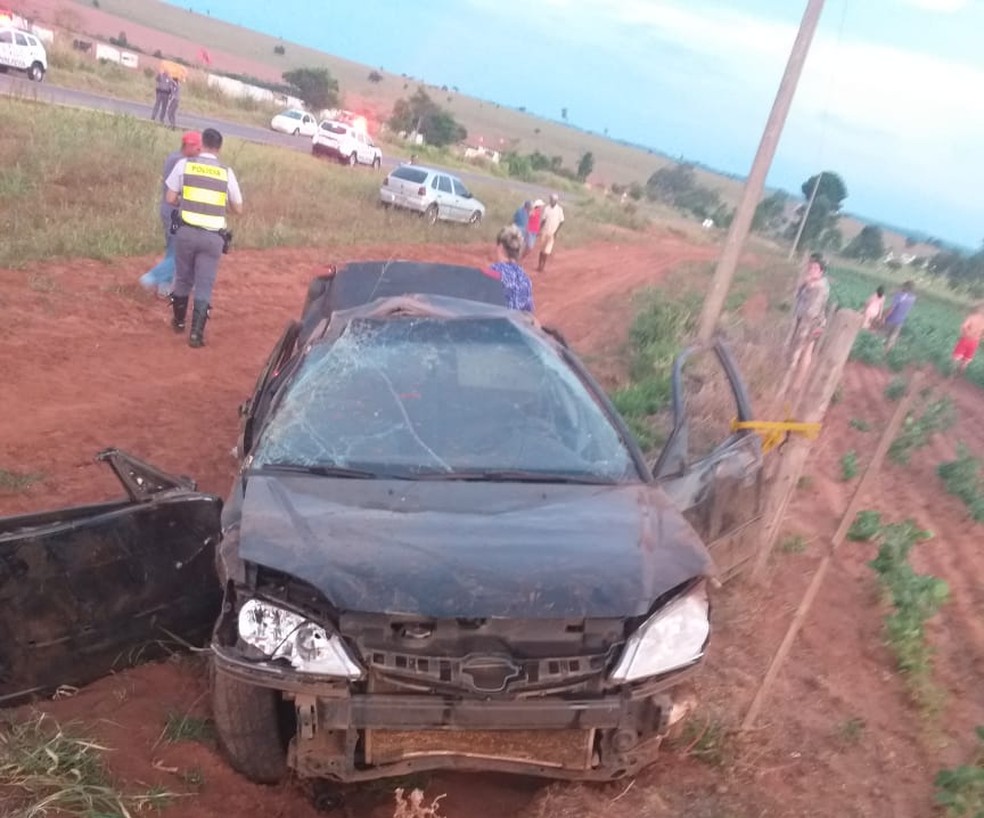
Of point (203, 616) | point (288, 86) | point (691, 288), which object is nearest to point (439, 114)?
point (288, 86)

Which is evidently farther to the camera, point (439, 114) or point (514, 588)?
point (439, 114)

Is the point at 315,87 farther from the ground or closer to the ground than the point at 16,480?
farther from the ground

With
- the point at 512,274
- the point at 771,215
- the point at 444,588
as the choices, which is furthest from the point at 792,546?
the point at 771,215

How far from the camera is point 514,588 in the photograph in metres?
2.83

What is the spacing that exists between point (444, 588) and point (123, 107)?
1148 inches

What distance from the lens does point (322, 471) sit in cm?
340

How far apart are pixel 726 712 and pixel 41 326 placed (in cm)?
706

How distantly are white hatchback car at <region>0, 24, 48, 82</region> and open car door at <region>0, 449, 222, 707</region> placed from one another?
27.9 metres

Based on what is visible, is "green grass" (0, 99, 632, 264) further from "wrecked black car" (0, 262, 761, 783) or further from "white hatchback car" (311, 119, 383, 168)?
"wrecked black car" (0, 262, 761, 783)

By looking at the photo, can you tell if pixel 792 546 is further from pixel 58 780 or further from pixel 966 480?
pixel 58 780

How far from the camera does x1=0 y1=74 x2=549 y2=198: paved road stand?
2395 centimetres

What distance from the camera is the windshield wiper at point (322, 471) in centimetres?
339

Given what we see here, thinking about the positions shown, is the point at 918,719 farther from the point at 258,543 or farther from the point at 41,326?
the point at 41,326

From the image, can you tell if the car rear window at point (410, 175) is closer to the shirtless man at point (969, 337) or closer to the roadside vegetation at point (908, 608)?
the shirtless man at point (969, 337)
